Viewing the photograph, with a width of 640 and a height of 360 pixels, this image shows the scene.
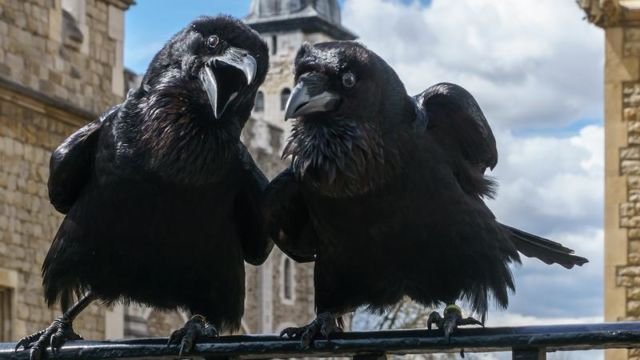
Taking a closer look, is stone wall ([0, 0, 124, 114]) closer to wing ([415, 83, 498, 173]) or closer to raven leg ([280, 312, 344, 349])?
wing ([415, 83, 498, 173])

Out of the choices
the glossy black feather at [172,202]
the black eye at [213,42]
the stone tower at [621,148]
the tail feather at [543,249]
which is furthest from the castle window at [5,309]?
the black eye at [213,42]

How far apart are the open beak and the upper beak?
0.22 m

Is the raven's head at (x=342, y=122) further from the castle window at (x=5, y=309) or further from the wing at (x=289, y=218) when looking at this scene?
the castle window at (x=5, y=309)

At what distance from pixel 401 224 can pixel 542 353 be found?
47.7 inches

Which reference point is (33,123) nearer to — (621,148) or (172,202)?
(621,148)

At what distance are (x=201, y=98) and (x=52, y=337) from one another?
77cm

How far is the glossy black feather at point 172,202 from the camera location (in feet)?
13.6

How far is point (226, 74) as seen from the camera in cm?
406

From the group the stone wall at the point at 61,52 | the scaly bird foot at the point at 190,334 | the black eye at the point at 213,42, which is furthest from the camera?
the stone wall at the point at 61,52

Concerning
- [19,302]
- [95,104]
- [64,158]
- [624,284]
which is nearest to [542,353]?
[64,158]

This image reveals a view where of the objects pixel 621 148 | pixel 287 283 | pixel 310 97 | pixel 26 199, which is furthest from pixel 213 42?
pixel 287 283

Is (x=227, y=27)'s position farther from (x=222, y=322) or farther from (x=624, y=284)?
(x=624, y=284)

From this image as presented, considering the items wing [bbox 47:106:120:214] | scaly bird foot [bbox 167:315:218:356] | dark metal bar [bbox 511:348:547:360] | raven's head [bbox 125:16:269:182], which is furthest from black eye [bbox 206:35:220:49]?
dark metal bar [bbox 511:348:547:360]

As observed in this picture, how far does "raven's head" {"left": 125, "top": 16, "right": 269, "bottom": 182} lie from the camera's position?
405 centimetres
